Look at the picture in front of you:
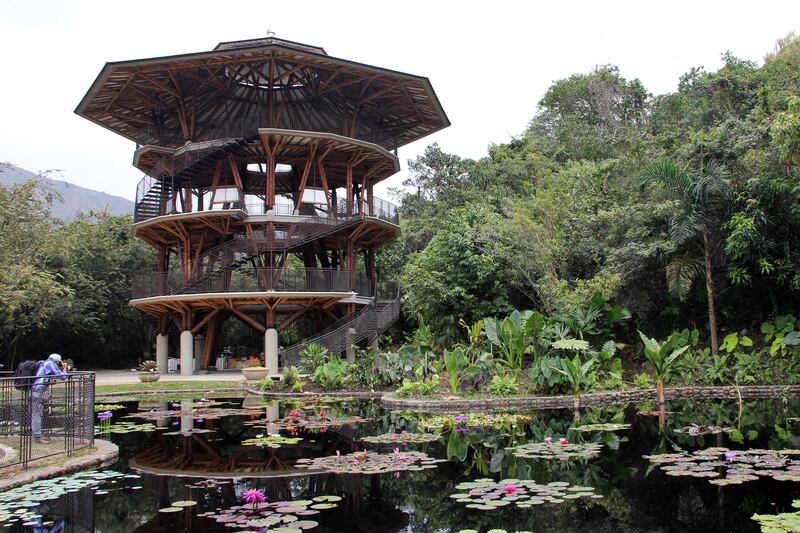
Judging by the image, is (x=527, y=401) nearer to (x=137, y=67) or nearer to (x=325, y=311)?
(x=325, y=311)

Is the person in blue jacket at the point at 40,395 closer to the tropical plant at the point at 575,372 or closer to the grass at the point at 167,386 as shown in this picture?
the tropical plant at the point at 575,372

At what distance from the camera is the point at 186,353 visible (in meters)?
34.5

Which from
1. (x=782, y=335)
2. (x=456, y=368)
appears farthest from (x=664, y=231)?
(x=456, y=368)

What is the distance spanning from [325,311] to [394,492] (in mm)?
27105

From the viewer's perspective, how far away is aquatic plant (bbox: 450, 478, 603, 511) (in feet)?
27.4

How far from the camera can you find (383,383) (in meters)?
23.5

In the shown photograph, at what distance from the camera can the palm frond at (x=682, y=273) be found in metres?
22.7

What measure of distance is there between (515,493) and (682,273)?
16.6m

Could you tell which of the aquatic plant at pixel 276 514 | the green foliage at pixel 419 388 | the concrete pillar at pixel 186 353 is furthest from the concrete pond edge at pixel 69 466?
the concrete pillar at pixel 186 353

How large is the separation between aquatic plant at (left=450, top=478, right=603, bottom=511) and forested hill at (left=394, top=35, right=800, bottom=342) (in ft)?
44.2

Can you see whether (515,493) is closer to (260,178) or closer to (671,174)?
(671,174)

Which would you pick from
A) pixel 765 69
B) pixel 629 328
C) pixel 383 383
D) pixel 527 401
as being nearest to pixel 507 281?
pixel 629 328

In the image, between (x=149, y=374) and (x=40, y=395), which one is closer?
(x=40, y=395)

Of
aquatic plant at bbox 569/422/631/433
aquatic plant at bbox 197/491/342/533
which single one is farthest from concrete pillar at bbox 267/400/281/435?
aquatic plant at bbox 197/491/342/533
